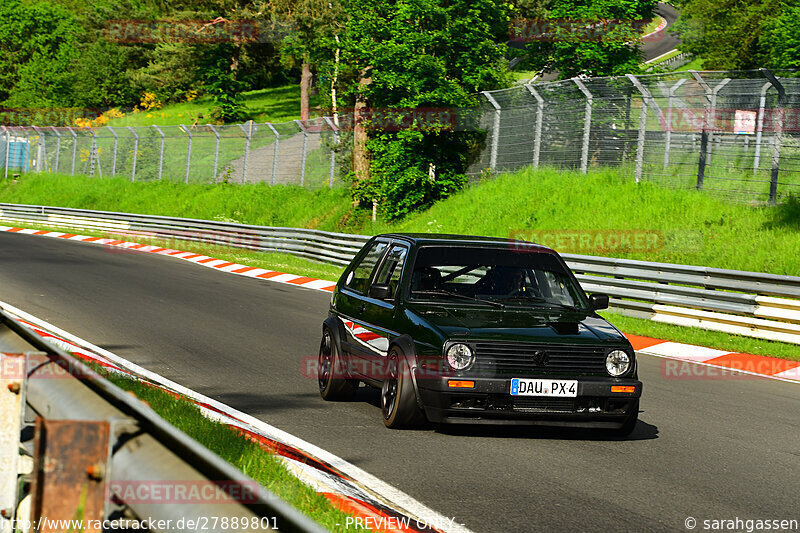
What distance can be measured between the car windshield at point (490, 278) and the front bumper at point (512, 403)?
117 cm

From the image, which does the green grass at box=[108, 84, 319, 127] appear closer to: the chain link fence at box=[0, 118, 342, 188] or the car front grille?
the chain link fence at box=[0, 118, 342, 188]

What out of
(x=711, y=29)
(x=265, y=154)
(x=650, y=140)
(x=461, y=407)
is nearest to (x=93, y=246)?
(x=265, y=154)

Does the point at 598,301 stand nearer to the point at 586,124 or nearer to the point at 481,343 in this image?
the point at 481,343

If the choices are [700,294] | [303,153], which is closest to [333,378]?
[700,294]

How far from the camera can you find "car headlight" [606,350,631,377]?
7.62 meters

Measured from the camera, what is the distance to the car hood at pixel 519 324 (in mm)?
7535

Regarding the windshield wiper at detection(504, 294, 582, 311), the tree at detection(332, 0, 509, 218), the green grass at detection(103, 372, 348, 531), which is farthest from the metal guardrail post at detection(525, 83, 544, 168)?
the green grass at detection(103, 372, 348, 531)

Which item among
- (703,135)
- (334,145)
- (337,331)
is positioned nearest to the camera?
(337,331)

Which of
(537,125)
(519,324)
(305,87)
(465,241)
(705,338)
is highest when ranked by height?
(305,87)

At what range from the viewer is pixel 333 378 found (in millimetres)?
9062

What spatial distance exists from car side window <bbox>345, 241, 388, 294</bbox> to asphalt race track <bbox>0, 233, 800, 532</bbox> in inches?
42.6

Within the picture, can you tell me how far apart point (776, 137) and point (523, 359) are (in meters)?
14.6

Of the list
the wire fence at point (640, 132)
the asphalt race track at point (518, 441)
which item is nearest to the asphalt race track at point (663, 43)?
the wire fence at point (640, 132)

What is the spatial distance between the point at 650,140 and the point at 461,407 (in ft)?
56.6
